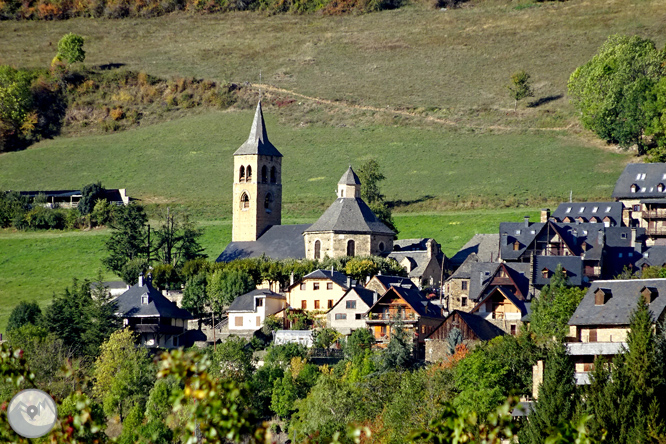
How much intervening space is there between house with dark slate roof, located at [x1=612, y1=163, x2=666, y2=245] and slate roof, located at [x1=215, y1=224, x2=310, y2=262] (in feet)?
83.7

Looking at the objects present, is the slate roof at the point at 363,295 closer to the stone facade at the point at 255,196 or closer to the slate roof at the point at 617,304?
the slate roof at the point at 617,304

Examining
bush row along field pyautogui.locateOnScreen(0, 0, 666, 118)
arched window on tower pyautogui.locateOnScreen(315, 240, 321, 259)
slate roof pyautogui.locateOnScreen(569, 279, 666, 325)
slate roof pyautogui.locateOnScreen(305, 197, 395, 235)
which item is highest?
bush row along field pyautogui.locateOnScreen(0, 0, 666, 118)

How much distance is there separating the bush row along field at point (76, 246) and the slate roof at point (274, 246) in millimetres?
6415

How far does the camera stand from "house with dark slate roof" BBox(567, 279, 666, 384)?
55.6 metres

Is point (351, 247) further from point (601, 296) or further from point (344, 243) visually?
point (601, 296)

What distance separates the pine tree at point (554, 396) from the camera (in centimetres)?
4600

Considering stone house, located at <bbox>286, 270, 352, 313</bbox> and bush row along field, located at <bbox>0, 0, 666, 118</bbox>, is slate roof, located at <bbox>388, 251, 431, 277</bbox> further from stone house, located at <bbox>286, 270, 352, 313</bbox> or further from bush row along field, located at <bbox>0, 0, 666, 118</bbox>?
bush row along field, located at <bbox>0, 0, 666, 118</bbox>

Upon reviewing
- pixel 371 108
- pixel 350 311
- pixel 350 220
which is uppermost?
pixel 371 108

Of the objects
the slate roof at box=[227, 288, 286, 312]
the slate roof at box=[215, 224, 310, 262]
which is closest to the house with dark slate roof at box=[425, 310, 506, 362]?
the slate roof at box=[227, 288, 286, 312]

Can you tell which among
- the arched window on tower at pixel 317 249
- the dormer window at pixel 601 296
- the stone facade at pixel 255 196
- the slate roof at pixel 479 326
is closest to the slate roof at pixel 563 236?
the slate roof at pixel 479 326

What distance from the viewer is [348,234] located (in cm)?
9019

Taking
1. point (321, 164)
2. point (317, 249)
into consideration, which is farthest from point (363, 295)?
point (321, 164)

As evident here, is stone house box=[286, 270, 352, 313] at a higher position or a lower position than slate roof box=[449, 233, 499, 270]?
lower

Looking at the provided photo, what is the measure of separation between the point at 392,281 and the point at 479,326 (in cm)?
1284
